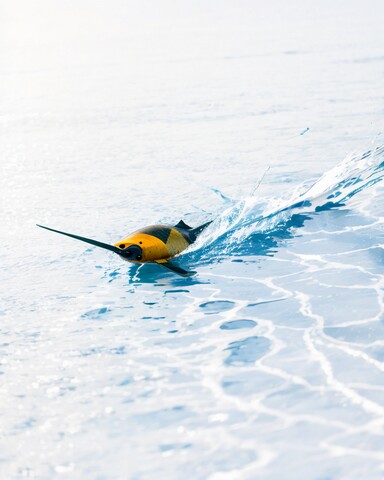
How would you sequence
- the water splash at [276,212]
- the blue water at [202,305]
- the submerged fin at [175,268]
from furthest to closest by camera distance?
the water splash at [276,212]
the submerged fin at [175,268]
the blue water at [202,305]

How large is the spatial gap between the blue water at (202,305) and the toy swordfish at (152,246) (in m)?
0.20

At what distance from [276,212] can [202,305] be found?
3324mm

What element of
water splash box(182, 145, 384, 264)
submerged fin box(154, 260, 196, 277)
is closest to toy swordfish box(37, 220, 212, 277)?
submerged fin box(154, 260, 196, 277)

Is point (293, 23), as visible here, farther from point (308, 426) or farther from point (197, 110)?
point (308, 426)

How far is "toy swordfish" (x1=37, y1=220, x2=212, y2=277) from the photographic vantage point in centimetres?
827

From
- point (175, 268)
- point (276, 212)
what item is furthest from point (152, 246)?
point (276, 212)

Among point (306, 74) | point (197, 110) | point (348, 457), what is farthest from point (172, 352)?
point (306, 74)

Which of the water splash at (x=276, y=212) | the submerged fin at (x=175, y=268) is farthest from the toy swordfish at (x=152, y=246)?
the water splash at (x=276, y=212)

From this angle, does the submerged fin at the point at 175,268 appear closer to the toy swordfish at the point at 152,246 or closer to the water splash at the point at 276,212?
the toy swordfish at the point at 152,246

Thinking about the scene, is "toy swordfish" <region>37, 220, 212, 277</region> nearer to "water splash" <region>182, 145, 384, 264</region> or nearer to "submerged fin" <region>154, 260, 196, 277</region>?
"submerged fin" <region>154, 260, 196, 277</region>

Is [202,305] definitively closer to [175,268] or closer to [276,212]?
[175,268]

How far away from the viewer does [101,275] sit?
28.8 feet

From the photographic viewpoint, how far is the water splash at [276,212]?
367 inches

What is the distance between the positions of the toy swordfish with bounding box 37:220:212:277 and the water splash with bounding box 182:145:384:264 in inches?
12.3
